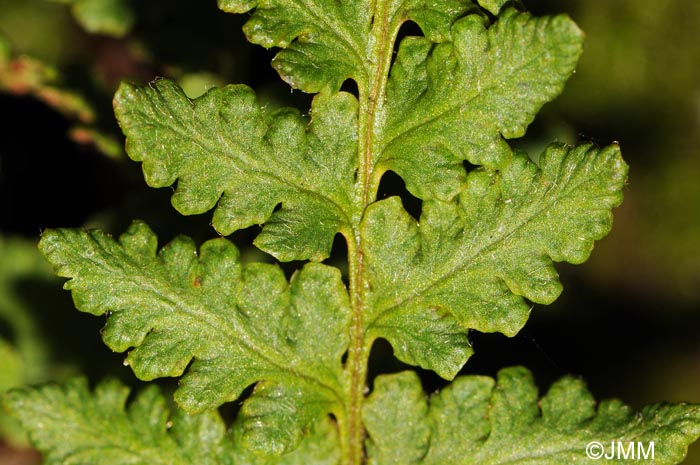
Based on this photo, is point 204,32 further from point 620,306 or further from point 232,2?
point 620,306

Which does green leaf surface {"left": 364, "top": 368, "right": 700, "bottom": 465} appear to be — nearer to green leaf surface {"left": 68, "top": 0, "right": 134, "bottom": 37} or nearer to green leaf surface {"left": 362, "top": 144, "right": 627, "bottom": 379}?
green leaf surface {"left": 362, "top": 144, "right": 627, "bottom": 379}

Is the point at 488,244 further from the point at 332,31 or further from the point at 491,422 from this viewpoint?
the point at 332,31

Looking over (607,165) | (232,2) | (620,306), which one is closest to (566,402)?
(607,165)

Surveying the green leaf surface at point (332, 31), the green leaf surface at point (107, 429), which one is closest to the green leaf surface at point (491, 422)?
the green leaf surface at point (107, 429)

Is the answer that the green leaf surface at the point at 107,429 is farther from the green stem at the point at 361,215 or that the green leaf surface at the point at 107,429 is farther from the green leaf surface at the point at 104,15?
the green leaf surface at the point at 104,15

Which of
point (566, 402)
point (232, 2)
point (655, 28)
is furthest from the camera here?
point (655, 28)
